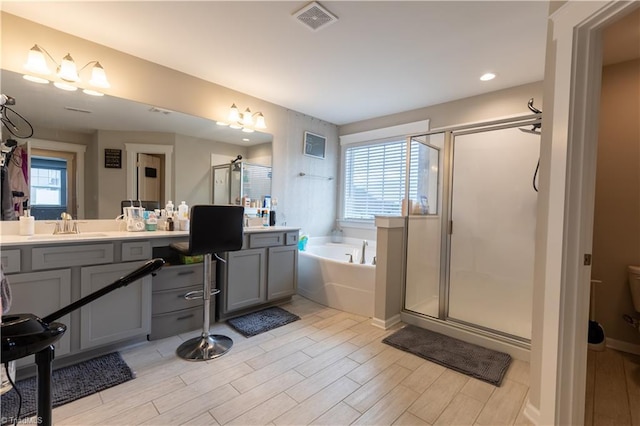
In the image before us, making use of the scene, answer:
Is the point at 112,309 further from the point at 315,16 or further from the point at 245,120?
the point at 315,16

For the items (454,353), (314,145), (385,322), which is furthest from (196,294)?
(314,145)

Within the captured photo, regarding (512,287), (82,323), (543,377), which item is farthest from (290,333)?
(512,287)

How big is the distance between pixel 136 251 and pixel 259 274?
1.16m

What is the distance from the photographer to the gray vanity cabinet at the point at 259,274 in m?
2.74

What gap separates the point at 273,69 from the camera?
2.75m

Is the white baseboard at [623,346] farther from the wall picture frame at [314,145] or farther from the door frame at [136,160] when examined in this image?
the door frame at [136,160]

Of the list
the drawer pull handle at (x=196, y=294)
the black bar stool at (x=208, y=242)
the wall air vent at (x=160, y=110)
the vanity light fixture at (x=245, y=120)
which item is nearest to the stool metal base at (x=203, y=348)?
the black bar stool at (x=208, y=242)

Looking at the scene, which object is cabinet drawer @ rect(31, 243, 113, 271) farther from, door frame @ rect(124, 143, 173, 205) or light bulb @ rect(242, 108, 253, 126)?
light bulb @ rect(242, 108, 253, 126)

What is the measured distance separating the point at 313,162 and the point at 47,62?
2.91 meters

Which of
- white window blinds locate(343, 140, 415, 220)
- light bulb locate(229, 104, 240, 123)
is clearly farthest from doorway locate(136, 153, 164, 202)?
white window blinds locate(343, 140, 415, 220)

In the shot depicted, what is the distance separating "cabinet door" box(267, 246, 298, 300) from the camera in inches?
121

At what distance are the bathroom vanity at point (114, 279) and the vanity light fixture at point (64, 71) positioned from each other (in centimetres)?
115

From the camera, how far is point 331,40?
2242 mm

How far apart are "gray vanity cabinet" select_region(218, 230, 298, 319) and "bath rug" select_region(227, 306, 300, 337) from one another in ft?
0.33
